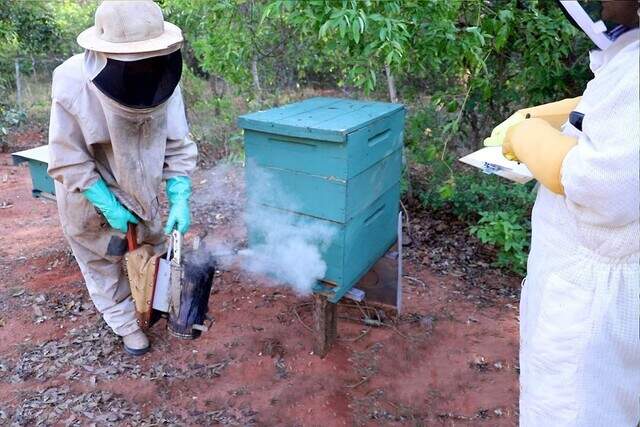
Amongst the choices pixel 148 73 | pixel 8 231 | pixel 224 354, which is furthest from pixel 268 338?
pixel 8 231

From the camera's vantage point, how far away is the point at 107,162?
2564 mm

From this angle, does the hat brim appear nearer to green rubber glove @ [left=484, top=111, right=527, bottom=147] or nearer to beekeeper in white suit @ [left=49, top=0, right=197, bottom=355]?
beekeeper in white suit @ [left=49, top=0, right=197, bottom=355]

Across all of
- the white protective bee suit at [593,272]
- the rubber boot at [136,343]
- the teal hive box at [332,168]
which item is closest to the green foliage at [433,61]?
the teal hive box at [332,168]

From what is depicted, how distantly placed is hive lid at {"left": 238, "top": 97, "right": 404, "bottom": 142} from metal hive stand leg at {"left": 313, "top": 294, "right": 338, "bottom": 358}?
0.89 meters

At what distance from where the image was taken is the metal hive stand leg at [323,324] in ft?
9.02

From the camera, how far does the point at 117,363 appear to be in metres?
2.87

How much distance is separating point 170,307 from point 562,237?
1707mm

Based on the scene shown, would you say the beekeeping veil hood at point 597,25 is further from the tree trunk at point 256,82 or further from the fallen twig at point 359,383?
the tree trunk at point 256,82

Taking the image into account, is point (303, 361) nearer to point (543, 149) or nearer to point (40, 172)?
point (543, 149)

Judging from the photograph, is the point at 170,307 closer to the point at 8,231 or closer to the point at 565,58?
the point at 8,231

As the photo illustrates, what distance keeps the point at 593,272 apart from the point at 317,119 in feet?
4.87

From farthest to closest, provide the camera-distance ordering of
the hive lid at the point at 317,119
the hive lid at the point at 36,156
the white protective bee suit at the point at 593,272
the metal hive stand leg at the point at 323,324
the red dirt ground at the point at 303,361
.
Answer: the hive lid at the point at 36,156
the metal hive stand leg at the point at 323,324
the red dirt ground at the point at 303,361
the hive lid at the point at 317,119
the white protective bee suit at the point at 593,272

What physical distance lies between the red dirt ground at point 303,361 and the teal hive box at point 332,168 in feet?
1.77

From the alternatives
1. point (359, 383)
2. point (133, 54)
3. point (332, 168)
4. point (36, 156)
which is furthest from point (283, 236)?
point (36, 156)
